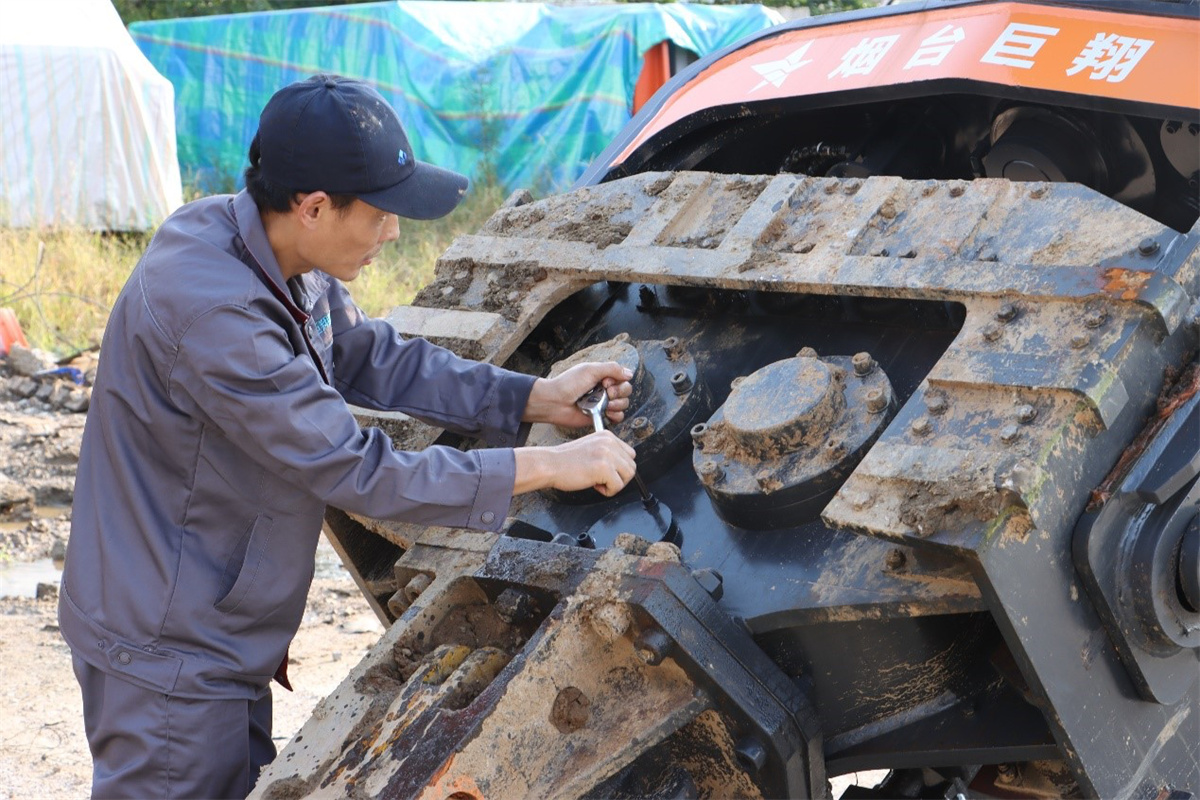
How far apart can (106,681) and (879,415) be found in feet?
4.52

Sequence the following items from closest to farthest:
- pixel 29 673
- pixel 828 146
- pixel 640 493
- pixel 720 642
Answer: pixel 720 642
pixel 640 493
pixel 828 146
pixel 29 673

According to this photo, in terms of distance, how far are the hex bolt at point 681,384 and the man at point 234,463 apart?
0.39 m

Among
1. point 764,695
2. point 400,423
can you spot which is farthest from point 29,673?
point 764,695

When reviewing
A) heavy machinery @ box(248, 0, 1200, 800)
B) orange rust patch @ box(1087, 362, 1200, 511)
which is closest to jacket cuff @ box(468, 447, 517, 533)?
heavy machinery @ box(248, 0, 1200, 800)

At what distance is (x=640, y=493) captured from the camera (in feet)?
8.89

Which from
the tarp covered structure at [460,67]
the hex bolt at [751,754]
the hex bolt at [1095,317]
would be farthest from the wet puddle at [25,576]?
the tarp covered structure at [460,67]

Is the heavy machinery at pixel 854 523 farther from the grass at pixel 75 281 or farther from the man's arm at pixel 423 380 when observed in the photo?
the grass at pixel 75 281

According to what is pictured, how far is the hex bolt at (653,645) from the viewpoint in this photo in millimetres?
2217

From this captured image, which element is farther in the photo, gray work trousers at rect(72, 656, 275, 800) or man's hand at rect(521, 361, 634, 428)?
man's hand at rect(521, 361, 634, 428)

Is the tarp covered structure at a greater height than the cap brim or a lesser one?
lesser

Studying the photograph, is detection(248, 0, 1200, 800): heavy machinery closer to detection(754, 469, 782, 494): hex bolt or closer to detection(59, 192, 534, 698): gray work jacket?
detection(754, 469, 782, 494): hex bolt

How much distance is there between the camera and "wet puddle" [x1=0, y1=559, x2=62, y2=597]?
524 cm

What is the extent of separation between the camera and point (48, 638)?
4758 millimetres

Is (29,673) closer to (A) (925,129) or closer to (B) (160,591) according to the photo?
(B) (160,591)
